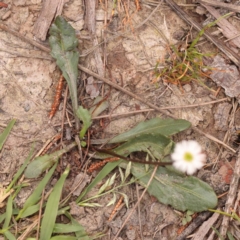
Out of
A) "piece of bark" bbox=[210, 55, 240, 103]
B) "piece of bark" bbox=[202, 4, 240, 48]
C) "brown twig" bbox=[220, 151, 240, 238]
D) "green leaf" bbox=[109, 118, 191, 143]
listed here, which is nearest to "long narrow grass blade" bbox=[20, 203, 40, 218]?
"green leaf" bbox=[109, 118, 191, 143]

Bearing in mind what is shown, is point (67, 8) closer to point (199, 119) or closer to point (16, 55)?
point (16, 55)

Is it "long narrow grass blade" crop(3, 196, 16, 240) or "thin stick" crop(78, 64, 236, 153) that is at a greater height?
"thin stick" crop(78, 64, 236, 153)

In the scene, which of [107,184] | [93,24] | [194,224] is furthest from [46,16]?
[194,224]

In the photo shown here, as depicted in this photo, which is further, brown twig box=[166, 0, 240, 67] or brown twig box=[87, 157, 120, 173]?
brown twig box=[166, 0, 240, 67]

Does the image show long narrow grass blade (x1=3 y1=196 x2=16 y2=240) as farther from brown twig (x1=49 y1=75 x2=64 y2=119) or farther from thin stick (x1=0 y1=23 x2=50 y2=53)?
thin stick (x1=0 y1=23 x2=50 y2=53)

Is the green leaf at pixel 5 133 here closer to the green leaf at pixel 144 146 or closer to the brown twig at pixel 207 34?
the green leaf at pixel 144 146

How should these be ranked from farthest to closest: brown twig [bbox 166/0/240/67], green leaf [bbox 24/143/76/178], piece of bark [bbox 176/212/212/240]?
A: brown twig [bbox 166/0/240/67], piece of bark [bbox 176/212/212/240], green leaf [bbox 24/143/76/178]

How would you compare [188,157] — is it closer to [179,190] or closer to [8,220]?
[179,190]
